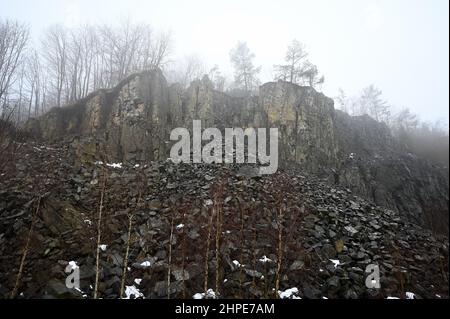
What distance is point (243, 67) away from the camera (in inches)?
1602

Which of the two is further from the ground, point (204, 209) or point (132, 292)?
point (204, 209)

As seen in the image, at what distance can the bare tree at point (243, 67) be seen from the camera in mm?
40438

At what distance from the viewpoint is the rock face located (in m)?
22.5

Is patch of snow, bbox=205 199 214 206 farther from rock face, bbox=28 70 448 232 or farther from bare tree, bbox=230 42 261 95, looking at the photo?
bare tree, bbox=230 42 261 95

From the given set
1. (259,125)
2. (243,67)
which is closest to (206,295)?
(259,125)

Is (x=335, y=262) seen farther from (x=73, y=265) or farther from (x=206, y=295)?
(x=73, y=265)

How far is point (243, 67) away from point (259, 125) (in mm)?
18248

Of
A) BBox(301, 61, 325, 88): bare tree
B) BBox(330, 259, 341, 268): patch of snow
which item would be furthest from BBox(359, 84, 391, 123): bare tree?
BBox(330, 259, 341, 268): patch of snow

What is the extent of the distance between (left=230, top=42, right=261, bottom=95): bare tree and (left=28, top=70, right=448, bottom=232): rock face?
45.1ft

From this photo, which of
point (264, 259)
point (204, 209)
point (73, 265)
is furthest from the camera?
point (204, 209)

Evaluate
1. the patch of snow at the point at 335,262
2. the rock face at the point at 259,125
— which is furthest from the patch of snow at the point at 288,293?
the rock face at the point at 259,125

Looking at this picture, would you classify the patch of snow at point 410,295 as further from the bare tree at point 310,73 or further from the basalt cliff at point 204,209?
the bare tree at point 310,73
